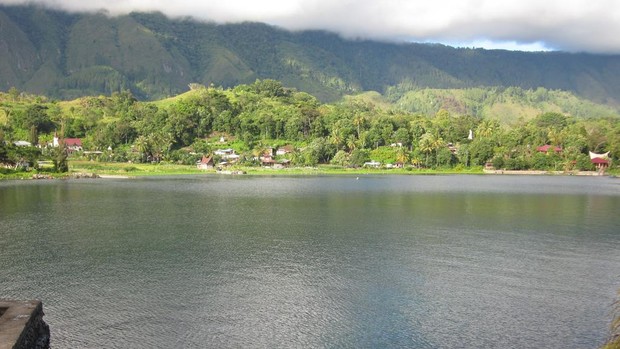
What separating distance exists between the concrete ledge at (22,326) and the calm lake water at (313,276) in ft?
3.71

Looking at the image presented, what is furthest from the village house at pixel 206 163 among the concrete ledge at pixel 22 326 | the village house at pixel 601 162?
the concrete ledge at pixel 22 326

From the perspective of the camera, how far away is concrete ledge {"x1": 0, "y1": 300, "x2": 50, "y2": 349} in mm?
18994

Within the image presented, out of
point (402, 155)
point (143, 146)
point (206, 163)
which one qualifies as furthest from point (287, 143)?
point (143, 146)

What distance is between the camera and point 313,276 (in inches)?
1303

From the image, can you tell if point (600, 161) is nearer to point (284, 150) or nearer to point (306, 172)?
point (306, 172)

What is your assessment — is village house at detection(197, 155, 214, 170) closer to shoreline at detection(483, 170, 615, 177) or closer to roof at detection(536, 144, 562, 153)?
shoreline at detection(483, 170, 615, 177)

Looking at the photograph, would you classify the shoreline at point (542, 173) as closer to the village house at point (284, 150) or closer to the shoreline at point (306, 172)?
the shoreline at point (306, 172)

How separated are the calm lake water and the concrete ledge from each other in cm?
113

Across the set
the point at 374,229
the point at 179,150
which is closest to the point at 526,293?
the point at 374,229

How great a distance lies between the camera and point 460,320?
2567cm

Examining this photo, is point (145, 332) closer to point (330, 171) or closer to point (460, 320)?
point (460, 320)

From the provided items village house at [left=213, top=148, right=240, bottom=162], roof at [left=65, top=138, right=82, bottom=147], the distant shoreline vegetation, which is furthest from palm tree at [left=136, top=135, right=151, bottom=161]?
roof at [left=65, top=138, right=82, bottom=147]

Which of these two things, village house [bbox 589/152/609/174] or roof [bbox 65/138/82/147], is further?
roof [bbox 65/138/82/147]

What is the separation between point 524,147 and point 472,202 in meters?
113
